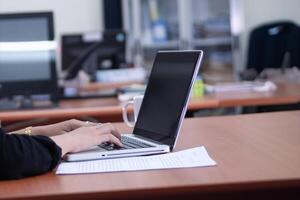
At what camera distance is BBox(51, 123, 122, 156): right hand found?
53.2 inches

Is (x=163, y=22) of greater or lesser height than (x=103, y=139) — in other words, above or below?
above

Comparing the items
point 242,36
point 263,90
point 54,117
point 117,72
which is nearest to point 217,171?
point 54,117

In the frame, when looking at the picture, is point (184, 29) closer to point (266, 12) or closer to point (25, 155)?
point (266, 12)

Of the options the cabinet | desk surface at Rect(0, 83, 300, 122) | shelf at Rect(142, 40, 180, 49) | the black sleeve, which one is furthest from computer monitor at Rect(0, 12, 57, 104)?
shelf at Rect(142, 40, 180, 49)

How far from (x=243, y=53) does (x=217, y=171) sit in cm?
471

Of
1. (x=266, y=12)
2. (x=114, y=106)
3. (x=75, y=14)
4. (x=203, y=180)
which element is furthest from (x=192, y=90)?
(x=75, y=14)

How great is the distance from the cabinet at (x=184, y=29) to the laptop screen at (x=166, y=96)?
4032 millimetres

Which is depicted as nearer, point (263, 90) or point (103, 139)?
point (103, 139)

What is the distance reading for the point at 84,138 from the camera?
1.39 metres

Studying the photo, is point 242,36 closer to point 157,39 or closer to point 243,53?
point 243,53

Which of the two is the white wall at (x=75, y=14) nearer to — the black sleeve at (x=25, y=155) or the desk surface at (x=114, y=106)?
the desk surface at (x=114, y=106)

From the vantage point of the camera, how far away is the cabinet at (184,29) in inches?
233

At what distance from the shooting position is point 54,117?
2.56 meters

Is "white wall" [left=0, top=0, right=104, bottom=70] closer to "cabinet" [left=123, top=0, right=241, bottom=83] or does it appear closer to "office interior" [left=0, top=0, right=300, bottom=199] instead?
"office interior" [left=0, top=0, right=300, bottom=199]
